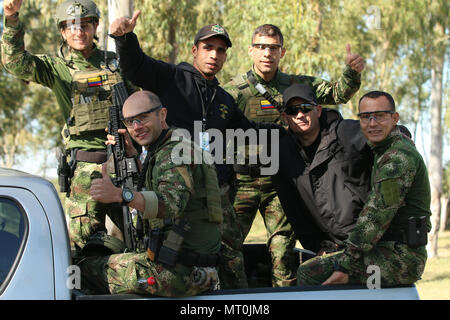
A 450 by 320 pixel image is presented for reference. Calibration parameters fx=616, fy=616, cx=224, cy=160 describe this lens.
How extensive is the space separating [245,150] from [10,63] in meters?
1.80

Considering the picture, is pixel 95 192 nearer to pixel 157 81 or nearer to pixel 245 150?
pixel 157 81

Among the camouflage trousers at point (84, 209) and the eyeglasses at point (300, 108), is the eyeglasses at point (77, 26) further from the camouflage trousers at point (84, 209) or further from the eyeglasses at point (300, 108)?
the eyeglasses at point (300, 108)

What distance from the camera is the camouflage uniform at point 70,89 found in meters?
4.19

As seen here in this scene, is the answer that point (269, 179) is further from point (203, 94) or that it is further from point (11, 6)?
point (11, 6)

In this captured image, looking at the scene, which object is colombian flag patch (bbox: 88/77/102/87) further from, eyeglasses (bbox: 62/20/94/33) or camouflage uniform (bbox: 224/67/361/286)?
camouflage uniform (bbox: 224/67/361/286)

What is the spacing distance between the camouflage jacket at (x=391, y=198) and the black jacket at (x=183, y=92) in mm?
1240

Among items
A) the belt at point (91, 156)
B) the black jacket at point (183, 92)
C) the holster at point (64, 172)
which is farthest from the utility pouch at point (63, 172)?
the black jacket at point (183, 92)

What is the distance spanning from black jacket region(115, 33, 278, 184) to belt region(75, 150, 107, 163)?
22.1 inches

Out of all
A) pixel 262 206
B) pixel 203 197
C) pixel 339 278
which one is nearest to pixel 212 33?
pixel 262 206

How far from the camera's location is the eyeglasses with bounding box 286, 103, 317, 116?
422 centimetres

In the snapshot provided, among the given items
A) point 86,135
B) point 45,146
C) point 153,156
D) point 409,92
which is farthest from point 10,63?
point 45,146

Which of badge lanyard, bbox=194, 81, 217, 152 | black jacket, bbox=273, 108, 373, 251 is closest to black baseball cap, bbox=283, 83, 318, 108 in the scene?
black jacket, bbox=273, 108, 373, 251

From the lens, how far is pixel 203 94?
169 inches

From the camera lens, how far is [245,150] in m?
4.68
